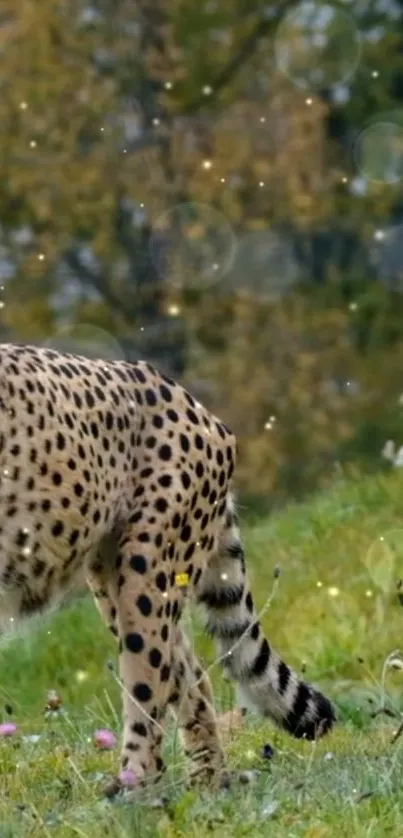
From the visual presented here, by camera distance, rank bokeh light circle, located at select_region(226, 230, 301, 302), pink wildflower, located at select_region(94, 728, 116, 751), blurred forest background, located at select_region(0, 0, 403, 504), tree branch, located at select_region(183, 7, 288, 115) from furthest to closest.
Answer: tree branch, located at select_region(183, 7, 288, 115) → bokeh light circle, located at select_region(226, 230, 301, 302) → blurred forest background, located at select_region(0, 0, 403, 504) → pink wildflower, located at select_region(94, 728, 116, 751)

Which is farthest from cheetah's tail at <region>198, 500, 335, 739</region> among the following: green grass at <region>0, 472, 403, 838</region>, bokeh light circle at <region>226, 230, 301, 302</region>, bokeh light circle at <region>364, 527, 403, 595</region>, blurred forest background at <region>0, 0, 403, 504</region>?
bokeh light circle at <region>226, 230, 301, 302</region>

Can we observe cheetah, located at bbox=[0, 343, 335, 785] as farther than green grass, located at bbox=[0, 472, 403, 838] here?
Yes

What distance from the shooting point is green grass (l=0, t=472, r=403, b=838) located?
3922 millimetres

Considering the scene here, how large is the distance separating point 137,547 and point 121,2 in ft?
40.2

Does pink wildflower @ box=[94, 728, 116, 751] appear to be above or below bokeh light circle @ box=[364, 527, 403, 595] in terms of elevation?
below

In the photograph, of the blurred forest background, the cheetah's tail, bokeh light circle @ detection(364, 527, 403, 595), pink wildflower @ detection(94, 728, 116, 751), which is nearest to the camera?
pink wildflower @ detection(94, 728, 116, 751)

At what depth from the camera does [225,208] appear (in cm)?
1602

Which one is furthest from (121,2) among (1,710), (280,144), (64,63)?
(1,710)

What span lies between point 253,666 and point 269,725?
0.88 metres

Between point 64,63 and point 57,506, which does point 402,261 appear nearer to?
point 64,63

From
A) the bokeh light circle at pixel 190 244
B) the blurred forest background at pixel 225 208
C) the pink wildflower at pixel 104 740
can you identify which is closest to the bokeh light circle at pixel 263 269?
the blurred forest background at pixel 225 208

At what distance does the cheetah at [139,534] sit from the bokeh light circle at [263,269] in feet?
37.5

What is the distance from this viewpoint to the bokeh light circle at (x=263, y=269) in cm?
1642

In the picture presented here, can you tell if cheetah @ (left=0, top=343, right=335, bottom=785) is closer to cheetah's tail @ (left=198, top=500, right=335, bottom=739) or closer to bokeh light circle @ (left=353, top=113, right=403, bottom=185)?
cheetah's tail @ (left=198, top=500, right=335, bottom=739)
